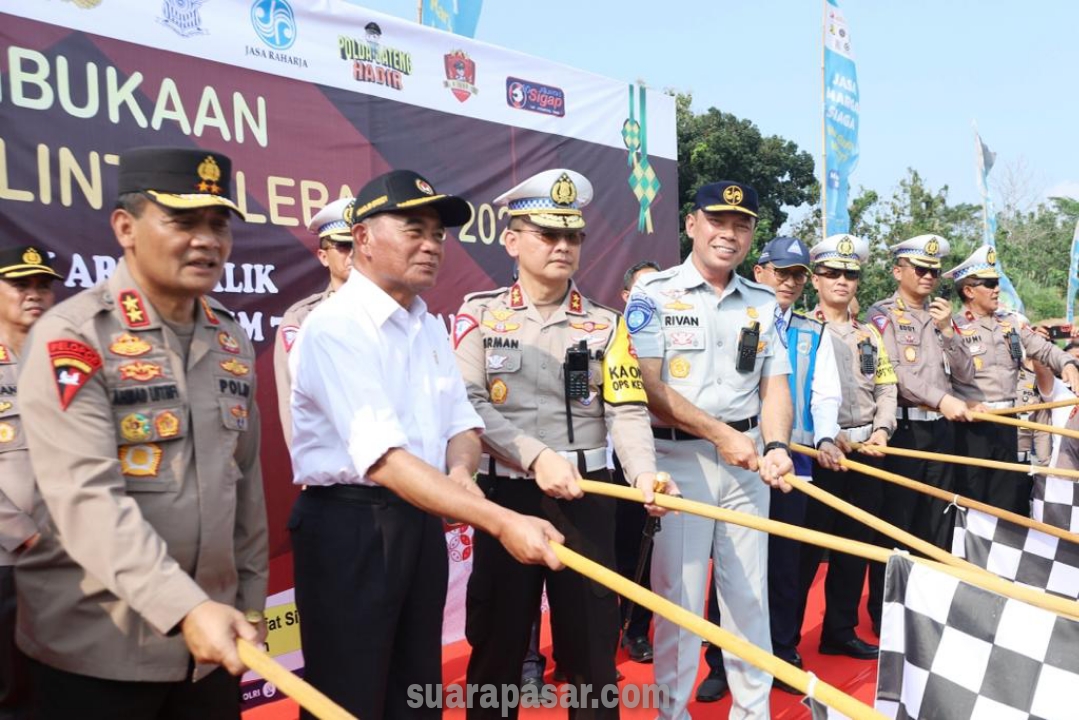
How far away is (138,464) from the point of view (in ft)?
6.39

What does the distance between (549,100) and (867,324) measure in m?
2.45

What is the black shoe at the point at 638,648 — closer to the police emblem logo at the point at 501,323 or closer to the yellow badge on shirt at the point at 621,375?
the yellow badge on shirt at the point at 621,375

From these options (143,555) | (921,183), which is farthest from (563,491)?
(921,183)

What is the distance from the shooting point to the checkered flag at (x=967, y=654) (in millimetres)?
2037

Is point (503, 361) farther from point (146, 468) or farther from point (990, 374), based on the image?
point (990, 374)

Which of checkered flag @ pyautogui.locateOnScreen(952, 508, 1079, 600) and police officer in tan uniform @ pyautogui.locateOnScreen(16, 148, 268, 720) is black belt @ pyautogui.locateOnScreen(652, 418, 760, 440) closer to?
checkered flag @ pyautogui.locateOnScreen(952, 508, 1079, 600)

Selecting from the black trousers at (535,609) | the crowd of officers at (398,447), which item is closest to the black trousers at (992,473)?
the crowd of officers at (398,447)

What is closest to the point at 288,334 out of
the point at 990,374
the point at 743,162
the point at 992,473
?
the point at 992,473

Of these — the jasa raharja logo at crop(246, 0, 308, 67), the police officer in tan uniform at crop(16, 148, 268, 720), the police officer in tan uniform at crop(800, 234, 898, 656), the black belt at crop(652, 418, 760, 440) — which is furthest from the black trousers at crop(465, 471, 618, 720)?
the jasa raharja logo at crop(246, 0, 308, 67)

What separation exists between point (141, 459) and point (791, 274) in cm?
359

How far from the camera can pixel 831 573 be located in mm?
4875

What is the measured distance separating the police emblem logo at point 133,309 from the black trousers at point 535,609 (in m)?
1.44

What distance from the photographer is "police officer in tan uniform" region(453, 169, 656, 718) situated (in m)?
3.01

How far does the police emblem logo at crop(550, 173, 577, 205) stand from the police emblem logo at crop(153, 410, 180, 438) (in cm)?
170
